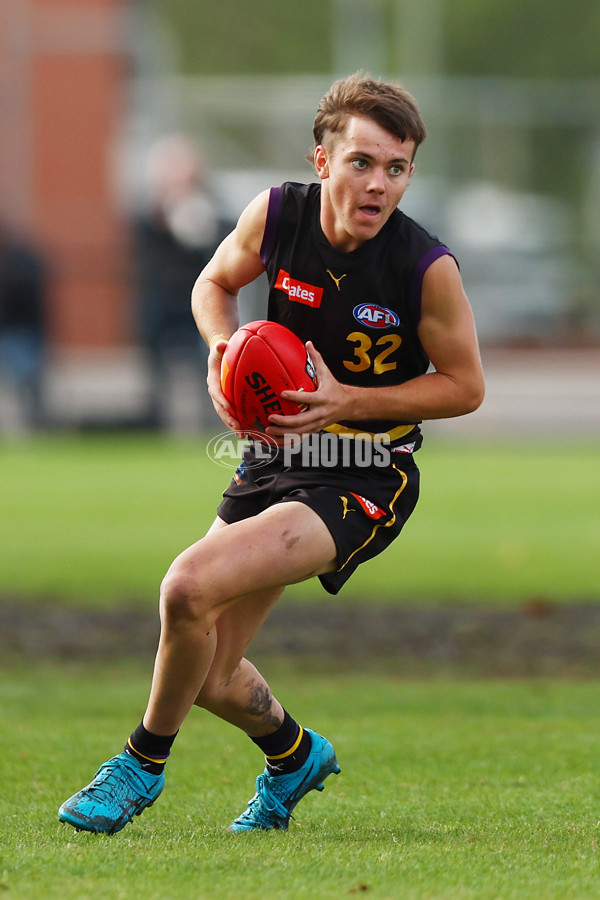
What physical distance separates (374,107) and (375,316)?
0.65m

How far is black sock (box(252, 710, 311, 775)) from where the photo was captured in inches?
196

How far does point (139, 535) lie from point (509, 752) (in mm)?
7080

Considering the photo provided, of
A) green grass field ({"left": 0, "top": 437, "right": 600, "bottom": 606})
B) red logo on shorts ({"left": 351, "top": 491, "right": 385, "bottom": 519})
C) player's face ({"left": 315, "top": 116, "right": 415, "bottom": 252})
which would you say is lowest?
green grass field ({"left": 0, "top": 437, "right": 600, "bottom": 606})

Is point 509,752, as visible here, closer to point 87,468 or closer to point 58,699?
point 58,699

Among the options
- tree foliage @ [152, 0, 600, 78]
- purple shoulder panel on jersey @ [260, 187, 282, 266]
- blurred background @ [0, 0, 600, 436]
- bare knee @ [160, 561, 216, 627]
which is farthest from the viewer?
tree foliage @ [152, 0, 600, 78]

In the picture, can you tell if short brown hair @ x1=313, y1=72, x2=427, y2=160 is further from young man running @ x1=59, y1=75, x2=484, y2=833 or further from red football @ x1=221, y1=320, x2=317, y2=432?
red football @ x1=221, y1=320, x2=317, y2=432

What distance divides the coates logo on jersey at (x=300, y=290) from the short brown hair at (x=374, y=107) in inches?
18.6

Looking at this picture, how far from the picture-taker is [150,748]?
4684 millimetres

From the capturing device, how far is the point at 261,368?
4.59 m

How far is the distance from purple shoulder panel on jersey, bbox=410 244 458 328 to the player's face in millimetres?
179

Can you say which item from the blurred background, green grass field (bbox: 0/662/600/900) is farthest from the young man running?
the blurred background

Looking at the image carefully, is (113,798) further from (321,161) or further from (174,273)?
(174,273)

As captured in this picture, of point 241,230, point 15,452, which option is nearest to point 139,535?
point 15,452

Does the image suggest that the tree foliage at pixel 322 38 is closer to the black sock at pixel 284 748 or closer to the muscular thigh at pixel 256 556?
the black sock at pixel 284 748
